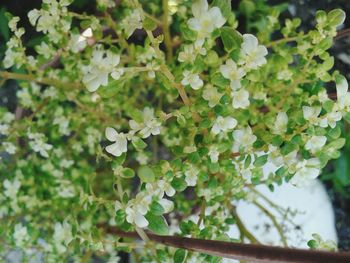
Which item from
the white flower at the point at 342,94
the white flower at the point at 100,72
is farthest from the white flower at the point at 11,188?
the white flower at the point at 342,94

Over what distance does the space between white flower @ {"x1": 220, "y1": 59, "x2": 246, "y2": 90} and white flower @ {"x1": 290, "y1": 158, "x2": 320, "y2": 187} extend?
11 centimetres

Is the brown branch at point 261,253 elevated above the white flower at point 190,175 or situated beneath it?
elevated above

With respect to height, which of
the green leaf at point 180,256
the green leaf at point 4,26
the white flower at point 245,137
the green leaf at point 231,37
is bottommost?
the green leaf at point 4,26

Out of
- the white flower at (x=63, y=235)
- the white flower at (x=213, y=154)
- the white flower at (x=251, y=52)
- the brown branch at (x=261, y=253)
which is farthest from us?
the white flower at (x=63, y=235)

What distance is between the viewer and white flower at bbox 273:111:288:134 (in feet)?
1.61

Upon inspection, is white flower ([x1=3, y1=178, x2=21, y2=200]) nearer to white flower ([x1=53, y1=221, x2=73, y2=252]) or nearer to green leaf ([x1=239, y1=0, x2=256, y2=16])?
white flower ([x1=53, y1=221, x2=73, y2=252])

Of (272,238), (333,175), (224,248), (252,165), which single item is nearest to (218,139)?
(252,165)

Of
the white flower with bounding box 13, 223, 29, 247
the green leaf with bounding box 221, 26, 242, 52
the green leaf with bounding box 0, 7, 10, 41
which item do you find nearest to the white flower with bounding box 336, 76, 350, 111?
the green leaf with bounding box 221, 26, 242, 52

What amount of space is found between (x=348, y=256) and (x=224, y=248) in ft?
0.39

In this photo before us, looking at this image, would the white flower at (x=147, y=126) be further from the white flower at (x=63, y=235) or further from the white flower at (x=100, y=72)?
the white flower at (x=63, y=235)

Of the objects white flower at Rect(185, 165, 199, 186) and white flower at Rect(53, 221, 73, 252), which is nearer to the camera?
white flower at Rect(185, 165, 199, 186)

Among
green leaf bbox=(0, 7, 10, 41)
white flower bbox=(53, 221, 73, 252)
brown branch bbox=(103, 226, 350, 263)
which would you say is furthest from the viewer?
green leaf bbox=(0, 7, 10, 41)

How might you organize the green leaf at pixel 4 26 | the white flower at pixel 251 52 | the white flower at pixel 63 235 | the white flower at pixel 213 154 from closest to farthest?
1. the white flower at pixel 251 52
2. the white flower at pixel 213 154
3. the white flower at pixel 63 235
4. the green leaf at pixel 4 26

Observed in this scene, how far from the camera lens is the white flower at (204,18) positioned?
0.40 m
